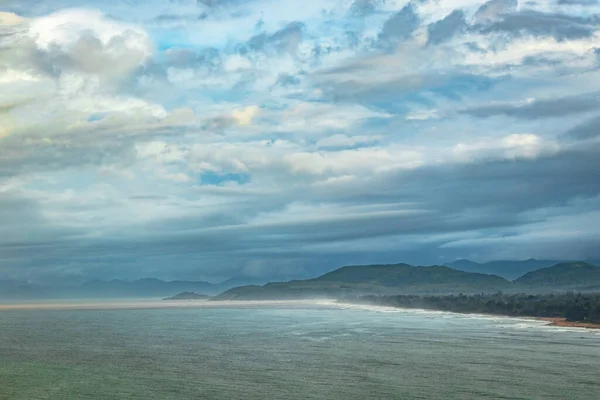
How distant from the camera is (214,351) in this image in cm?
9094

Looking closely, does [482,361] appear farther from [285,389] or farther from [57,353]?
[57,353]

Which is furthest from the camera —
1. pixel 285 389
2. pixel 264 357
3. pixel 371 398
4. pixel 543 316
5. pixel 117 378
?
pixel 543 316

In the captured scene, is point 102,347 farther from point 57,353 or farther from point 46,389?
point 46,389

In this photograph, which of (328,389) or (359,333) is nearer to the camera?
(328,389)

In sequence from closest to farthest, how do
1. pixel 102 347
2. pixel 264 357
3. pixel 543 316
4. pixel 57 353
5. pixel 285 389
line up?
pixel 285 389
pixel 264 357
pixel 57 353
pixel 102 347
pixel 543 316

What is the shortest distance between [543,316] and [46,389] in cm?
14731

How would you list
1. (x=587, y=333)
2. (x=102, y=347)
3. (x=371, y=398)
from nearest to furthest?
(x=371, y=398) → (x=102, y=347) → (x=587, y=333)

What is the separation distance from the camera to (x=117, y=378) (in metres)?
64.1

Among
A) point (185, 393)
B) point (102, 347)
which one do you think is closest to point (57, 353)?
point (102, 347)

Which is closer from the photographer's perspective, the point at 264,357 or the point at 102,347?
the point at 264,357

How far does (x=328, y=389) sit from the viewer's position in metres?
56.8

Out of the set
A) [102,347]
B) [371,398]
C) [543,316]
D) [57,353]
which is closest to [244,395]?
[371,398]

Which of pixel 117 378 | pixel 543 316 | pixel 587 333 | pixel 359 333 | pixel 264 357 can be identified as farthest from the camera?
pixel 543 316

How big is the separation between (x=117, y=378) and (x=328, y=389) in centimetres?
1993
